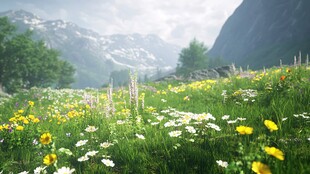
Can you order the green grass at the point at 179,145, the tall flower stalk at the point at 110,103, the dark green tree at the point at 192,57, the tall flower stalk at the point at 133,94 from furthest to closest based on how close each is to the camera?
the dark green tree at the point at 192,57, the tall flower stalk at the point at 110,103, the tall flower stalk at the point at 133,94, the green grass at the point at 179,145

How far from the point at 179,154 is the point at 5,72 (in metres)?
48.6

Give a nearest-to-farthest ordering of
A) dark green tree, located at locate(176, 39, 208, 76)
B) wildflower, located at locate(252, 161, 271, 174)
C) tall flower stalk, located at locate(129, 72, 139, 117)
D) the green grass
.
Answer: wildflower, located at locate(252, 161, 271, 174) → the green grass → tall flower stalk, located at locate(129, 72, 139, 117) → dark green tree, located at locate(176, 39, 208, 76)

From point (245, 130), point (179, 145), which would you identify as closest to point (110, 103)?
point (179, 145)

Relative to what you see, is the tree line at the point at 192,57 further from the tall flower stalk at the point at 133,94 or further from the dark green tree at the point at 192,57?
the tall flower stalk at the point at 133,94

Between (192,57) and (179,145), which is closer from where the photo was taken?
(179,145)

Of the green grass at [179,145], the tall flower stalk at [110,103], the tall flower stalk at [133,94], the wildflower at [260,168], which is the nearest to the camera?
the wildflower at [260,168]

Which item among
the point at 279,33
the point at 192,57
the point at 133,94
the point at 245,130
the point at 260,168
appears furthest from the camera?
the point at 279,33

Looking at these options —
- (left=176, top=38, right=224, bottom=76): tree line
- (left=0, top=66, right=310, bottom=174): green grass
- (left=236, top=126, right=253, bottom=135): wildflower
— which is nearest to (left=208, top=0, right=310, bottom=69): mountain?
(left=176, top=38, right=224, bottom=76): tree line

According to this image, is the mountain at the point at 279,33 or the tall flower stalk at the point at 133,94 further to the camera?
the mountain at the point at 279,33

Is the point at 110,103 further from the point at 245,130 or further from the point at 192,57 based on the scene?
the point at 192,57

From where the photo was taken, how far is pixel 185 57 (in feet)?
300

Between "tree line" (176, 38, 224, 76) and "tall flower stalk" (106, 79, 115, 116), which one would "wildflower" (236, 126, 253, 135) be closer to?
"tall flower stalk" (106, 79, 115, 116)

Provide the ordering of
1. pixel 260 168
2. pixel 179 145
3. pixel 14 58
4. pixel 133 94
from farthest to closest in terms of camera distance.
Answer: pixel 14 58 → pixel 133 94 → pixel 179 145 → pixel 260 168

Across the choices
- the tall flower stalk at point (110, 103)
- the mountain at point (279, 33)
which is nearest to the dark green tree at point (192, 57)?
the mountain at point (279, 33)
